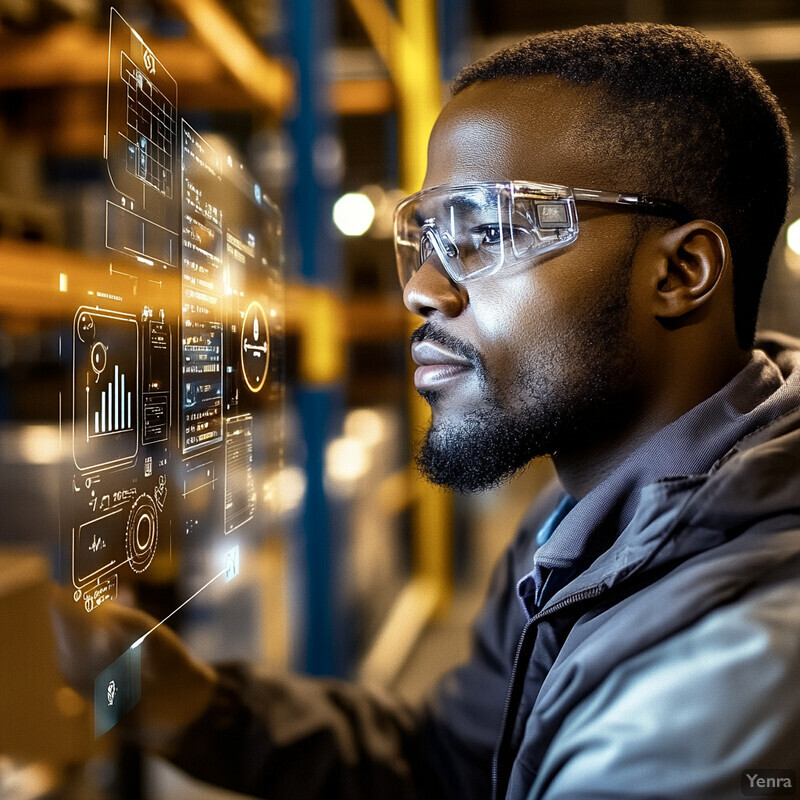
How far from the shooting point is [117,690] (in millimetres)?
767

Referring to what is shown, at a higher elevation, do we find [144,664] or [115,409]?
[115,409]

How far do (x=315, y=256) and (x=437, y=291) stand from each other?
1.00 metres

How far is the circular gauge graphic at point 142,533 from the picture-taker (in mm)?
755

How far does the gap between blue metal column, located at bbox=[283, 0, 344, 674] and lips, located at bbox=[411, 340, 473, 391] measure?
2.98 feet

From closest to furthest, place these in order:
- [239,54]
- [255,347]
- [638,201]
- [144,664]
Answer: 1. [144,664]
2. [638,201]
3. [255,347]
4. [239,54]

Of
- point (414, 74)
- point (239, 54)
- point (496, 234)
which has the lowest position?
point (496, 234)

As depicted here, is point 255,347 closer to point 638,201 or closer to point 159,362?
point 159,362

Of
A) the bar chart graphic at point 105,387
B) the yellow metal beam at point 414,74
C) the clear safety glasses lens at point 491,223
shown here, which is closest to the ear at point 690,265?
the clear safety glasses lens at point 491,223

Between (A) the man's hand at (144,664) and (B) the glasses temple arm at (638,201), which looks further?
(B) the glasses temple arm at (638,201)

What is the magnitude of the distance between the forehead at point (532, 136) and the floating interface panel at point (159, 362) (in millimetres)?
358

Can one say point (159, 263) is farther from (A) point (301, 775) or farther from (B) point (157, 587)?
(A) point (301, 775)

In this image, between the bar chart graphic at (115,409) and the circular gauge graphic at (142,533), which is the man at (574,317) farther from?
the bar chart graphic at (115,409)

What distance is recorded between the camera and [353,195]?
324 cm

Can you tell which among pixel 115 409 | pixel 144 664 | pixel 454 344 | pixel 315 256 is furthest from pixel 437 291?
pixel 315 256
